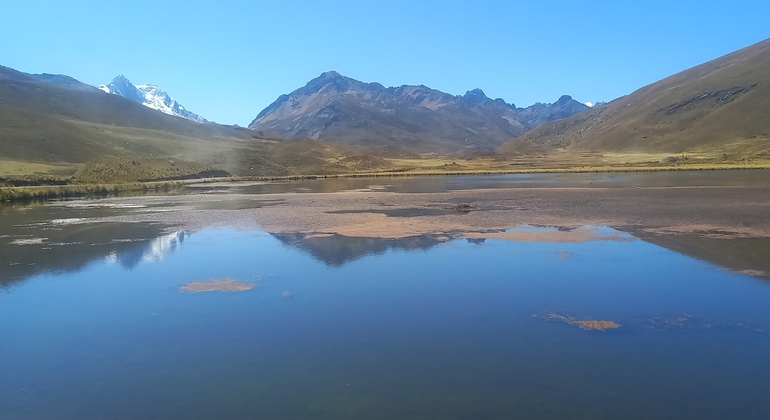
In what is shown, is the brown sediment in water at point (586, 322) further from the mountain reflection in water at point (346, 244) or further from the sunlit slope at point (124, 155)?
the sunlit slope at point (124, 155)

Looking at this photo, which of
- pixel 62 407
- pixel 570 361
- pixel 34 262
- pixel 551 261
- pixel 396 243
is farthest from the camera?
pixel 396 243

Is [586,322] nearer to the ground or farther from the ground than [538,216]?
nearer to the ground

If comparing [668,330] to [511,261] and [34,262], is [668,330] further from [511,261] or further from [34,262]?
[34,262]

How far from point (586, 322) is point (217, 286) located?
13.1 metres

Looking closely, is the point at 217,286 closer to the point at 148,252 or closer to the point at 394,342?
the point at 394,342

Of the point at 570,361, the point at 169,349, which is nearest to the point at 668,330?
the point at 570,361

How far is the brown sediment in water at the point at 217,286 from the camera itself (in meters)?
20.2

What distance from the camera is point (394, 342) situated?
1402 cm

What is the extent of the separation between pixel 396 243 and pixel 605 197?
3042 centimetres

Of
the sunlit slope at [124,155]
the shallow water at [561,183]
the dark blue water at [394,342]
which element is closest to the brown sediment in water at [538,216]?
the dark blue water at [394,342]

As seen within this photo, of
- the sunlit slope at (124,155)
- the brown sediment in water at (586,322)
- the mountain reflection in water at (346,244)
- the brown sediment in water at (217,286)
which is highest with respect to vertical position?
the sunlit slope at (124,155)

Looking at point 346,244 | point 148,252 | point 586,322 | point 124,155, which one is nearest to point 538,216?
point 346,244

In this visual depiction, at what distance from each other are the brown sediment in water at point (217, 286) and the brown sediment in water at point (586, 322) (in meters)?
10.8

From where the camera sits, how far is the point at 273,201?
57312 millimetres
